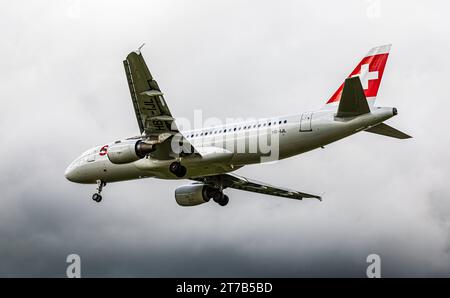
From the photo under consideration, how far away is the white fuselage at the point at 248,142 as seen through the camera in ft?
132

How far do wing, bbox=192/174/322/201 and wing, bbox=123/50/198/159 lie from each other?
269 inches

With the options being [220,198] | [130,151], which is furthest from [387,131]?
[130,151]

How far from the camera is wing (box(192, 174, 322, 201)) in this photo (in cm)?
5047

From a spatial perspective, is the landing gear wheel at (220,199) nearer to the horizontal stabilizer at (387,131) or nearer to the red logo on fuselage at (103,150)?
the red logo on fuselage at (103,150)

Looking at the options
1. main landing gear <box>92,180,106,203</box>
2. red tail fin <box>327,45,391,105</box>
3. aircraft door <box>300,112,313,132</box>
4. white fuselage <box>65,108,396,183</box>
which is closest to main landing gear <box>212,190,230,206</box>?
white fuselage <box>65,108,396,183</box>

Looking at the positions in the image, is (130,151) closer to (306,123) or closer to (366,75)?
(306,123)

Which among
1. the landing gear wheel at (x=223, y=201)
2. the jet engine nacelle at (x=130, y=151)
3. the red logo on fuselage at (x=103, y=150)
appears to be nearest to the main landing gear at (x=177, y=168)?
the jet engine nacelle at (x=130, y=151)

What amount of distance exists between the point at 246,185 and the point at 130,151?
34.4 ft

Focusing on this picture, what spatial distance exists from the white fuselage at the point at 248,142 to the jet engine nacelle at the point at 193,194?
427cm
